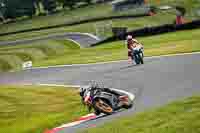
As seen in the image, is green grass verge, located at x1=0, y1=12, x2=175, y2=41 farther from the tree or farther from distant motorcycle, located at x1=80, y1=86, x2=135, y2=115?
distant motorcycle, located at x1=80, y1=86, x2=135, y2=115

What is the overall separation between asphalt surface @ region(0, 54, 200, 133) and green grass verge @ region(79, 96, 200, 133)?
1.53 m

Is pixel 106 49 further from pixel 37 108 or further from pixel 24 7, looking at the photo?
pixel 24 7

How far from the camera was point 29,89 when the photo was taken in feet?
82.6

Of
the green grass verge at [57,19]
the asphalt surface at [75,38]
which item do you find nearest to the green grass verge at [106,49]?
the asphalt surface at [75,38]

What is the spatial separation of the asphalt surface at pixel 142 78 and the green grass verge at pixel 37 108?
1819 mm

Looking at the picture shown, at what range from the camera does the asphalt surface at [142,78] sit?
16.6m

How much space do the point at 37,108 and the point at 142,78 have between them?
479cm

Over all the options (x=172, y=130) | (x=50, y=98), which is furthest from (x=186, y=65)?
(x=172, y=130)

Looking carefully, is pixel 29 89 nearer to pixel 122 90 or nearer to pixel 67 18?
pixel 122 90

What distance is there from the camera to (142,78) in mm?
21922

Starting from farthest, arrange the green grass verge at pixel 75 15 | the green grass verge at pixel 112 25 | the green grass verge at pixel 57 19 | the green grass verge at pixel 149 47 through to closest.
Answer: the green grass verge at pixel 57 19 → the green grass verge at pixel 75 15 → the green grass verge at pixel 112 25 → the green grass verge at pixel 149 47

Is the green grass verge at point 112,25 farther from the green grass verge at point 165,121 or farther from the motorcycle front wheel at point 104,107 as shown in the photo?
the green grass verge at point 165,121

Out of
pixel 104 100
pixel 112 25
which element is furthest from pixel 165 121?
pixel 112 25

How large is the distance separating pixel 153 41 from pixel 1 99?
20.9 metres
